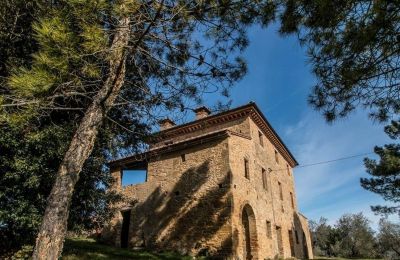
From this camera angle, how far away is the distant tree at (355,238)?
36.3 metres

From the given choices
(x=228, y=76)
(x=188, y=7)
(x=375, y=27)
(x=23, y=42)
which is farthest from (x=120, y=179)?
(x=375, y=27)

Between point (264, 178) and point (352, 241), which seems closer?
point (264, 178)

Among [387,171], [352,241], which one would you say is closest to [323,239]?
[352,241]

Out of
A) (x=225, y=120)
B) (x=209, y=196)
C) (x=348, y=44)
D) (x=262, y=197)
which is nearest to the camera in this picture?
(x=348, y=44)

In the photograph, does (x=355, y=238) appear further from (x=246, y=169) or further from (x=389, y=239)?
(x=246, y=169)

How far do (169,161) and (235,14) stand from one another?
10616 mm

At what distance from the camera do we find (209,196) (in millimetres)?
13734

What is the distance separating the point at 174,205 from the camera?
1467 centimetres

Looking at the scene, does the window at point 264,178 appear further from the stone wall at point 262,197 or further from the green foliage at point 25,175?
the green foliage at point 25,175

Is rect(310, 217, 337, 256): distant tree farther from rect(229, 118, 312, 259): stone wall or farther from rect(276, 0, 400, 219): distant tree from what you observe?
rect(276, 0, 400, 219): distant tree

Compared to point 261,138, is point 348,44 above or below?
below

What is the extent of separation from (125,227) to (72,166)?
42.0ft

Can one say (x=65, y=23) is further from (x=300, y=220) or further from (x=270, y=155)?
(x=300, y=220)

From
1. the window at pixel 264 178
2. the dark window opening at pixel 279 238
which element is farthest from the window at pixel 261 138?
the dark window opening at pixel 279 238
